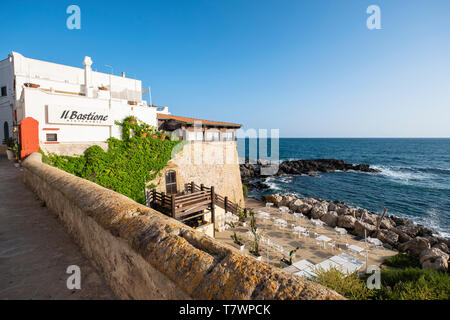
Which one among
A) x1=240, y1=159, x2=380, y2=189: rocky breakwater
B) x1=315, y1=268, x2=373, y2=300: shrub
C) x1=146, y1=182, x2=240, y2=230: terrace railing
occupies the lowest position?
x1=240, y1=159, x2=380, y2=189: rocky breakwater

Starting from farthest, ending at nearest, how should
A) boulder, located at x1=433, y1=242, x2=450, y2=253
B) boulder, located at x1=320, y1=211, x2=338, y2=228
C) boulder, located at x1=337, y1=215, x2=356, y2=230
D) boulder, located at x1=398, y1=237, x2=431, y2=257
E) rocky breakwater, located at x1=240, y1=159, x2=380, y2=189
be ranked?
rocky breakwater, located at x1=240, y1=159, x2=380, y2=189 → boulder, located at x1=320, y1=211, x2=338, y2=228 → boulder, located at x1=337, y1=215, x2=356, y2=230 → boulder, located at x1=433, y1=242, x2=450, y2=253 → boulder, located at x1=398, y1=237, x2=431, y2=257

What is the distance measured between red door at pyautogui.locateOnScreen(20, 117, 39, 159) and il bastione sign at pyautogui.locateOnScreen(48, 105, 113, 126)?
836 millimetres

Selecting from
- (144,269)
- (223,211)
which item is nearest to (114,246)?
(144,269)

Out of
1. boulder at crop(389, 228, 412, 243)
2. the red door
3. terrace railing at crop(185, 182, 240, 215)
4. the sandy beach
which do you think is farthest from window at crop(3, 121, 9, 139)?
boulder at crop(389, 228, 412, 243)

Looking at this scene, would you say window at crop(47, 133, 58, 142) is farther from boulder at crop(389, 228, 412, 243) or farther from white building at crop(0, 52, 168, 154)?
boulder at crop(389, 228, 412, 243)

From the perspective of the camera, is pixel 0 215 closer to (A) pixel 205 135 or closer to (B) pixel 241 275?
(B) pixel 241 275

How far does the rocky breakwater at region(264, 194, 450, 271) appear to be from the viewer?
37.8 feet

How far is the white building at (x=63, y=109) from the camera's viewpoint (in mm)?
10531

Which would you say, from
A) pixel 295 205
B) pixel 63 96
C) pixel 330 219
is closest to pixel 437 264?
pixel 330 219

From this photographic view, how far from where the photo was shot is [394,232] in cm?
1577

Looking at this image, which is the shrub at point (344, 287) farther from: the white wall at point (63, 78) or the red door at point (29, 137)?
the white wall at point (63, 78)

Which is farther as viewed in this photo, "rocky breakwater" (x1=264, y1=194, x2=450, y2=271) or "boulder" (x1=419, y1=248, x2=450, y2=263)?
"rocky breakwater" (x1=264, y1=194, x2=450, y2=271)

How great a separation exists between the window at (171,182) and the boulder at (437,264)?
15.4 metres
